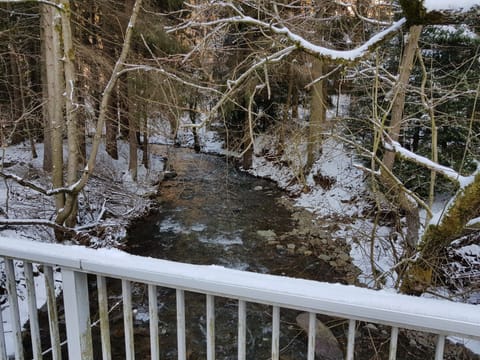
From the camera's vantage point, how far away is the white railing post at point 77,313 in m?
1.38

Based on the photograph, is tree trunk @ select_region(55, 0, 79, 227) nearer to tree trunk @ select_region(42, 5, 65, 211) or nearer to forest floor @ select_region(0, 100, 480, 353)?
tree trunk @ select_region(42, 5, 65, 211)

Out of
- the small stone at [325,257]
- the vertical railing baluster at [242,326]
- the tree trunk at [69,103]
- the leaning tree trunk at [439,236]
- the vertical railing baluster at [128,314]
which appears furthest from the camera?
the small stone at [325,257]

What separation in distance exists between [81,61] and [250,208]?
493 cm

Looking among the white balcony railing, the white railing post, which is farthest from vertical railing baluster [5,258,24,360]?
the white railing post

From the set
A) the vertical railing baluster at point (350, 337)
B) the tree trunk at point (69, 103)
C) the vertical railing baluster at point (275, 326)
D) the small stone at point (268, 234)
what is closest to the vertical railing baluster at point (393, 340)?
the vertical railing baluster at point (350, 337)

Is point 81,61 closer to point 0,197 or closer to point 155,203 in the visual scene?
point 0,197

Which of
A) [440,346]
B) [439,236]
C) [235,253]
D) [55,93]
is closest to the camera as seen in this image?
[440,346]

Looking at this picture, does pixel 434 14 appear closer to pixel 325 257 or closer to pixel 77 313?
pixel 77 313

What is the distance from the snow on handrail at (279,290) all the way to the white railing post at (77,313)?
6cm

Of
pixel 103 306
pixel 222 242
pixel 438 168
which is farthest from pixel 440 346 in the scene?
pixel 222 242

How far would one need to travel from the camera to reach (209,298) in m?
1.24

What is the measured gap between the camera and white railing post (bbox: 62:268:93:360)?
138cm

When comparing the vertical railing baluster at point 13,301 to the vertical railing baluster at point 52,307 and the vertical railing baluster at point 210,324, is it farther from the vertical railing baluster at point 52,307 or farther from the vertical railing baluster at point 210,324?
the vertical railing baluster at point 210,324

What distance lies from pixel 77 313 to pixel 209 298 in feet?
1.83
